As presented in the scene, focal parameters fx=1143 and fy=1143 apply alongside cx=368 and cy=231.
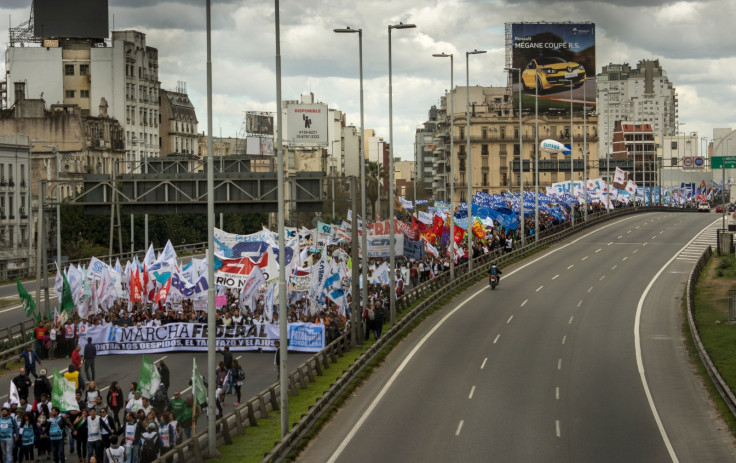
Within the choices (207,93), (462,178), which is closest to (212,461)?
(207,93)

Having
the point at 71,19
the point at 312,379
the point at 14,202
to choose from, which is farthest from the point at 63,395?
the point at 71,19

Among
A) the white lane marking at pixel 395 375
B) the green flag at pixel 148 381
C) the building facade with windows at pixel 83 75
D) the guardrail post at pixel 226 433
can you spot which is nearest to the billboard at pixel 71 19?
the building facade with windows at pixel 83 75

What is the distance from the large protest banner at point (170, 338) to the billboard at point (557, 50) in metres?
112

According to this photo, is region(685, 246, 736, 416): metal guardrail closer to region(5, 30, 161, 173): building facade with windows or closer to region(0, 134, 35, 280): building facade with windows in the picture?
region(0, 134, 35, 280): building facade with windows

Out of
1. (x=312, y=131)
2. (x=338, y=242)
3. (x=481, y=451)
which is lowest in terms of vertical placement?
(x=481, y=451)

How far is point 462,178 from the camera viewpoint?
16800cm

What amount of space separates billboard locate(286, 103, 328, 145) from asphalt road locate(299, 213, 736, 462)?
115 metres

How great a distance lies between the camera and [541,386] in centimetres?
3528

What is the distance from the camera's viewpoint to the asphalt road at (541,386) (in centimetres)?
2767

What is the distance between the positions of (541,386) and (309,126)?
469 feet

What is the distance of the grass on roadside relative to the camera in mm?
35562

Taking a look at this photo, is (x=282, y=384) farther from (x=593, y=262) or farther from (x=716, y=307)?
(x=593, y=262)

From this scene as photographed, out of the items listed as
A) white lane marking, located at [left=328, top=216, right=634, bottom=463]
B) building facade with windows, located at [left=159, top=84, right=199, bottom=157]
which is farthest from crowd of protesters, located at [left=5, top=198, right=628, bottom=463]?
building facade with windows, located at [left=159, top=84, right=199, bottom=157]

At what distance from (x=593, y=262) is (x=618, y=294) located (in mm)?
13377
